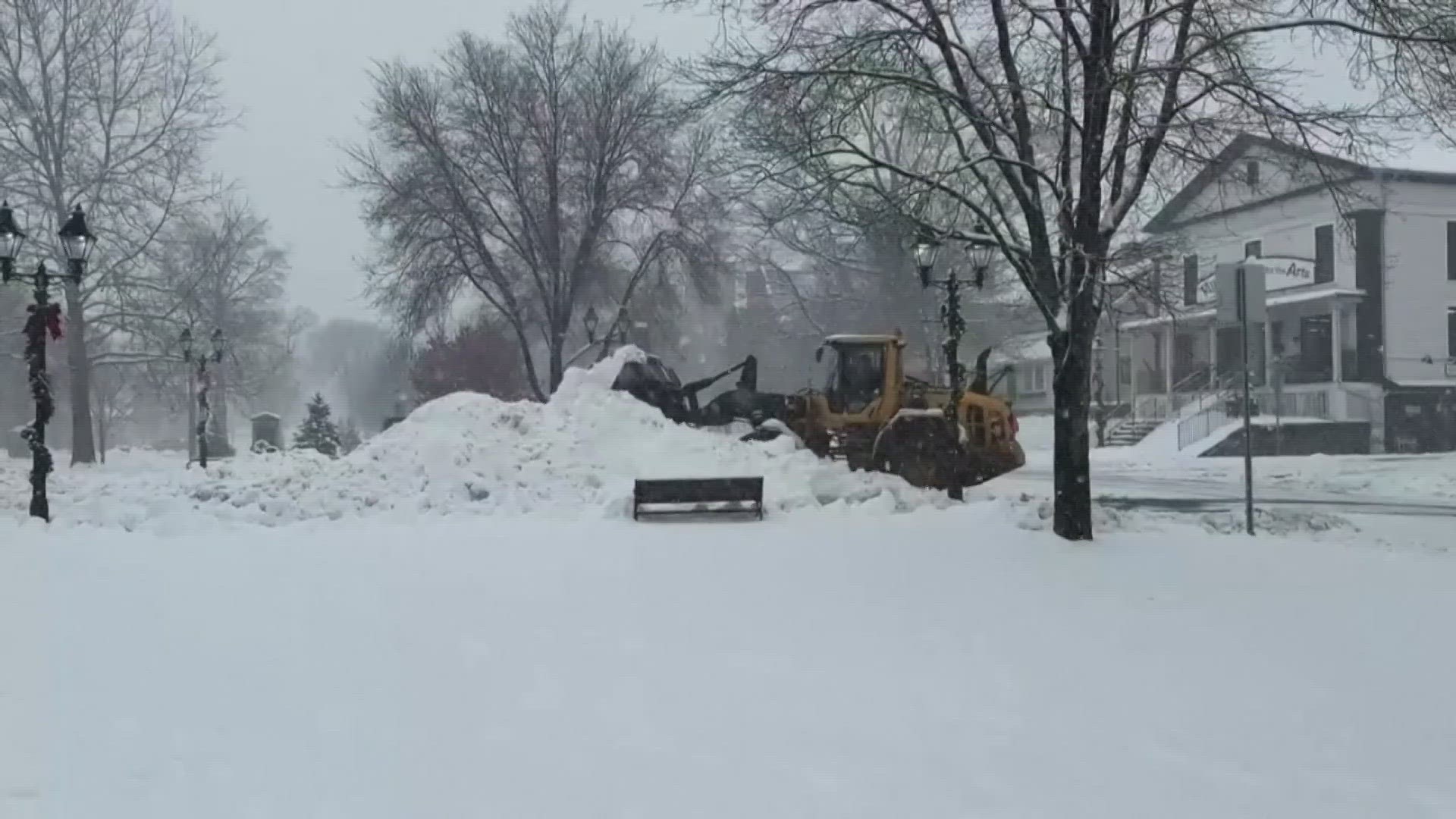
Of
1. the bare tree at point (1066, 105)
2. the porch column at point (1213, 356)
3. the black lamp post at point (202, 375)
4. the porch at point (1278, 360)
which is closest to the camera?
the bare tree at point (1066, 105)

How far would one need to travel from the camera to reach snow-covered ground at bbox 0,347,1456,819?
4.89m

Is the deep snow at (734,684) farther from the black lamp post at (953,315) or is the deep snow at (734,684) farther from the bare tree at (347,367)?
the bare tree at (347,367)

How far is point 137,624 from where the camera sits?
7871mm

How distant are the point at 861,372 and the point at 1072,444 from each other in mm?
7953

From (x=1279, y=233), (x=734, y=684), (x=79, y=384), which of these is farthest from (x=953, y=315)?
(x=79, y=384)

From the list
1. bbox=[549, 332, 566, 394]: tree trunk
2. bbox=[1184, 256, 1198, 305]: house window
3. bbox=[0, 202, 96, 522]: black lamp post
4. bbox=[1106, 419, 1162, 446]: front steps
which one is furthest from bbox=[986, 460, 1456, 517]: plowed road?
bbox=[0, 202, 96, 522]: black lamp post

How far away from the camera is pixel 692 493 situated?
13.8 m

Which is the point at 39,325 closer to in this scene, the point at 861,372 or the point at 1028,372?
the point at 861,372

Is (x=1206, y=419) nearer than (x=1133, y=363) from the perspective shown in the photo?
Yes

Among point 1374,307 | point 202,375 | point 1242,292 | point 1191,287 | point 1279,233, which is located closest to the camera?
point 1242,292

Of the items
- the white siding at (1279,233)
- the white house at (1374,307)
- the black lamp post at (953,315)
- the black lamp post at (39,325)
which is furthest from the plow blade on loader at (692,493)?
the white siding at (1279,233)

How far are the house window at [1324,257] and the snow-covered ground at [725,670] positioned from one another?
2361 cm

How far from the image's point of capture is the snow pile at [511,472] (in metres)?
14.6

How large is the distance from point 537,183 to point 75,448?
1589 cm
